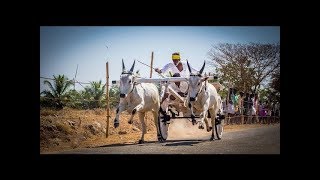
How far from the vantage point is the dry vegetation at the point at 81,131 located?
34.1ft

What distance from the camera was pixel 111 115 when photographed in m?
11.5

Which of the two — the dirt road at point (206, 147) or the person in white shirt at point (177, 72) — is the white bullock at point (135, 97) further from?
the dirt road at point (206, 147)

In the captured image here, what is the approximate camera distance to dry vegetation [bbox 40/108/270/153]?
1038cm

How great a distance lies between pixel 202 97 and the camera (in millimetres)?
10547

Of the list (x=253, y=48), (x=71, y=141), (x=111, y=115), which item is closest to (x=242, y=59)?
(x=253, y=48)

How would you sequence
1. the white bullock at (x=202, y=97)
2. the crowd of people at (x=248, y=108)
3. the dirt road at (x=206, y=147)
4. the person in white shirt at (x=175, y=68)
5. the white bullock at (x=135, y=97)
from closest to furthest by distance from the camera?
the dirt road at (x=206, y=147)
the white bullock at (x=135, y=97)
the white bullock at (x=202, y=97)
the person in white shirt at (x=175, y=68)
the crowd of people at (x=248, y=108)

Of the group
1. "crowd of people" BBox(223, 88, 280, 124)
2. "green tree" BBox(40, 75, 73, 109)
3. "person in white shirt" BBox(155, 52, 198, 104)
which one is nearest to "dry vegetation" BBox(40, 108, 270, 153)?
"green tree" BBox(40, 75, 73, 109)

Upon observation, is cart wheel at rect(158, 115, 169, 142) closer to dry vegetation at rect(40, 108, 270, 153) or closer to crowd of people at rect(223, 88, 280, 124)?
dry vegetation at rect(40, 108, 270, 153)

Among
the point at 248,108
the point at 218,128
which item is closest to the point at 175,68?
the point at 218,128

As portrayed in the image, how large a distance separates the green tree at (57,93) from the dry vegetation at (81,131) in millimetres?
144

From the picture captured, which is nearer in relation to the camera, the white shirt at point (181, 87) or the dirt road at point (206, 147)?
the dirt road at point (206, 147)

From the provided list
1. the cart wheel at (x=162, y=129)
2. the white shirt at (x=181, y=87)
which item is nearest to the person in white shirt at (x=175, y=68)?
the white shirt at (x=181, y=87)
